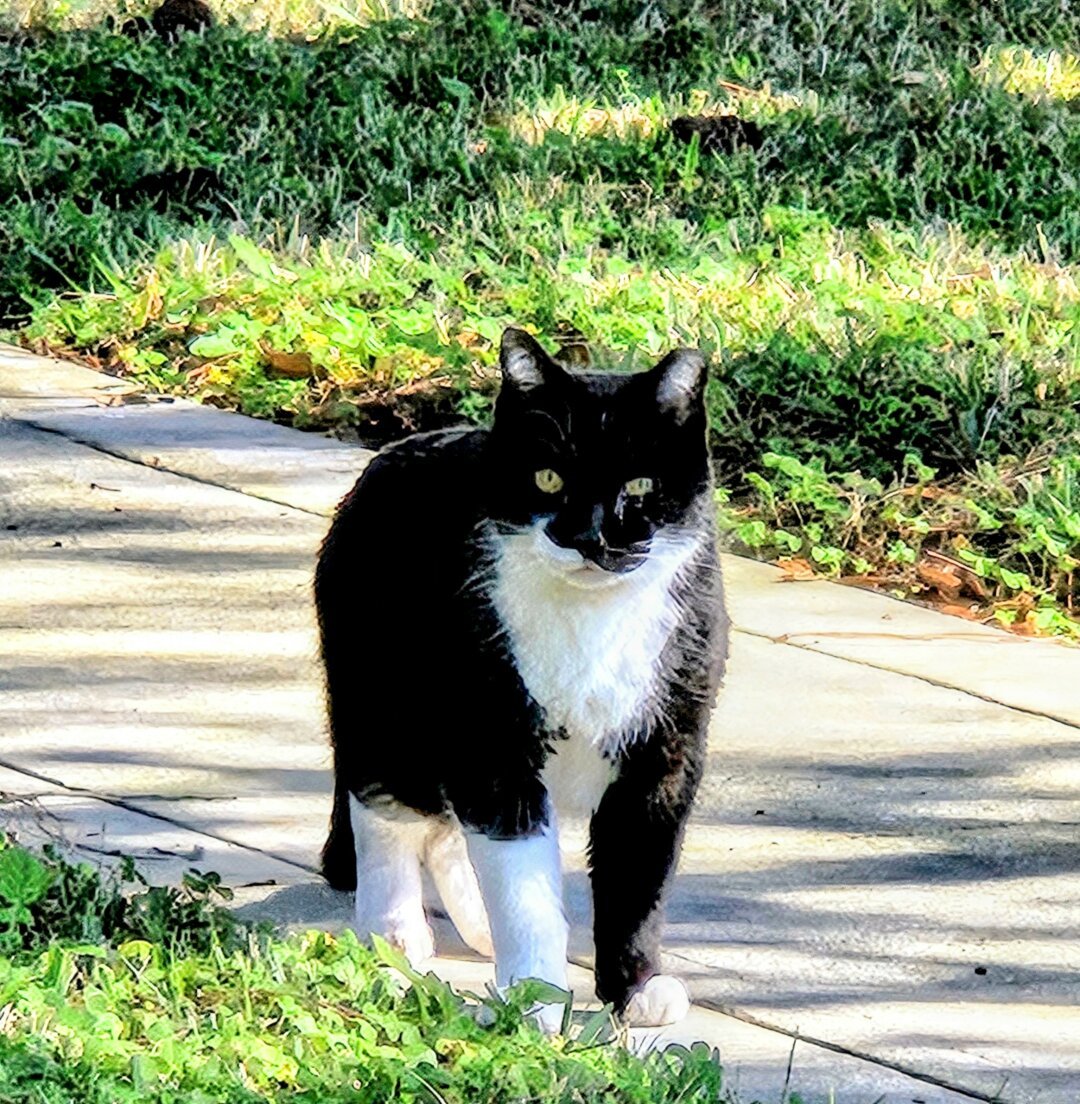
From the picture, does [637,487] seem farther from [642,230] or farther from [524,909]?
[642,230]

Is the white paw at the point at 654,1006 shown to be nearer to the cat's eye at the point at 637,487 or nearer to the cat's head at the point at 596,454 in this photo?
the cat's head at the point at 596,454

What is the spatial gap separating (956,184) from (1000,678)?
4288 mm

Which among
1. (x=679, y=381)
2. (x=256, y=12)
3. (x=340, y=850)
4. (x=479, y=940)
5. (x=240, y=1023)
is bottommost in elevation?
(x=479, y=940)

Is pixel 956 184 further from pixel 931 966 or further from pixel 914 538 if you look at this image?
pixel 931 966

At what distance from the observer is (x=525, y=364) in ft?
14.0

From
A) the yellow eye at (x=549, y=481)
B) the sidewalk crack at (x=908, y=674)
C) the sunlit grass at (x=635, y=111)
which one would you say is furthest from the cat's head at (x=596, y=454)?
the sunlit grass at (x=635, y=111)

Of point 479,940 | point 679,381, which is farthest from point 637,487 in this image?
point 479,940

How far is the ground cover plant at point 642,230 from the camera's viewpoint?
7.38 m

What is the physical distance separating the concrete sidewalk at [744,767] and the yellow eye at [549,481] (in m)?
0.94

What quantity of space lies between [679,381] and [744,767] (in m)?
1.50

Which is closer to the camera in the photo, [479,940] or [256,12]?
[479,940]

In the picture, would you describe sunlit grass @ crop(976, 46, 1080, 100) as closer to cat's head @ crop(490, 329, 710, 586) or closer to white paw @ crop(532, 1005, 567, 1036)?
cat's head @ crop(490, 329, 710, 586)

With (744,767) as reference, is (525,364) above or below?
above

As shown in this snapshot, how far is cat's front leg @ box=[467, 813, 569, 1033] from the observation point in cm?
421
